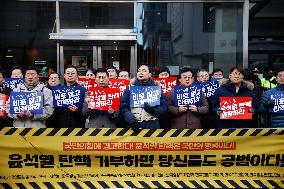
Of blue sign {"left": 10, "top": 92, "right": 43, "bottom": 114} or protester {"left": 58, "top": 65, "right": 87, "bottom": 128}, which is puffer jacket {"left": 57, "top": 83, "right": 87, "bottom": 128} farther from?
blue sign {"left": 10, "top": 92, "right": 43, "bottom": 114}

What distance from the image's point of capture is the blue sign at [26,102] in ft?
21.6

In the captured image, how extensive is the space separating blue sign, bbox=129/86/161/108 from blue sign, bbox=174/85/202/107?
1.44ft

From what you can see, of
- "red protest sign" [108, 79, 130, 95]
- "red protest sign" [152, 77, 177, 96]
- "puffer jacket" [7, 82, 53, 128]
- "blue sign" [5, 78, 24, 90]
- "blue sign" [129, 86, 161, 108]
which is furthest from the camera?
"blue sign" [5, 78, 24, 90]

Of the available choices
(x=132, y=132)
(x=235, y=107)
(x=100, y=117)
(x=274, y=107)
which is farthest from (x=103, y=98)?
(x=274, y=107)

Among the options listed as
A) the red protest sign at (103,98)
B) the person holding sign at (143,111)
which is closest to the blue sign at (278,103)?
the person holding sign at (143,111)

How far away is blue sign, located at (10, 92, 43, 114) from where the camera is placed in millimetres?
6590

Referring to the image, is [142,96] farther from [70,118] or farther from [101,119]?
→ [70,118]

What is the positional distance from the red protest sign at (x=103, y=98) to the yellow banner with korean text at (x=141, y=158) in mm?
644

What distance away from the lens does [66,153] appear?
6.11m

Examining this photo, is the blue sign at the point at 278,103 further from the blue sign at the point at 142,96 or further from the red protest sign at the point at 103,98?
the red protest sign at the point at 103,98

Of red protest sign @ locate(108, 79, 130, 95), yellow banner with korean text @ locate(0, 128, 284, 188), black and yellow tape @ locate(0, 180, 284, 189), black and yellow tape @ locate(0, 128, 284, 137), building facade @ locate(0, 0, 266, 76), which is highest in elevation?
building facade @ locate(0, 0, 266, 76)

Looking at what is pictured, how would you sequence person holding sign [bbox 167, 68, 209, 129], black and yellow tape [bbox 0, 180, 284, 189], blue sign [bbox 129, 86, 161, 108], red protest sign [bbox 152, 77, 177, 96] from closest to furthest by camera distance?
black and yellow tape [bbox 0, 180, 284, 189]
blue sign [bbox 129, 86, 161, 108]
person holding sign [bbox 167, 68, 209, 129]
red protest sign [bbox 152, 77, 177, 96]

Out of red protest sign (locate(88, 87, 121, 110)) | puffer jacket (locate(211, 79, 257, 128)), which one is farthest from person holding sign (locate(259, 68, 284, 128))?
red protest sign (locate(88, 87, 121, 110))

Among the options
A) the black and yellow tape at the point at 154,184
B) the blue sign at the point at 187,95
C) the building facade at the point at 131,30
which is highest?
the building facade at the point at 131,30
